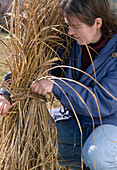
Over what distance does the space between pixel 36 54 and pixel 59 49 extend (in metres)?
0.26

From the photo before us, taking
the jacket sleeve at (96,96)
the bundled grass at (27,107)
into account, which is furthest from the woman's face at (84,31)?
the jacket sleeve at (96,96)

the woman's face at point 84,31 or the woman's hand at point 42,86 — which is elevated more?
the woman's face at point 84,31

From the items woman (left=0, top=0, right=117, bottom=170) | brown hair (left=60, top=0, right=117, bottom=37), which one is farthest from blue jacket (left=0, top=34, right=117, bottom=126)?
brown hair (left=60, top=0, right=117, bottom=37)

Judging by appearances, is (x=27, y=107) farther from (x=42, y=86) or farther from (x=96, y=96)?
(x=96, y=96)

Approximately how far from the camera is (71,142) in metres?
1.75

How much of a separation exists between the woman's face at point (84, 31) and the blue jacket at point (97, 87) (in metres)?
0.07

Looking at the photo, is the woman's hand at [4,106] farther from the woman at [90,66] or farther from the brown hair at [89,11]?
the brown hair at [89,11]

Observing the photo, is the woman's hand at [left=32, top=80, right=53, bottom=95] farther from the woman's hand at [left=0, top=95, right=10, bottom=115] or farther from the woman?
the woman's hand at [left=0, top=95, right=10, bottom=115]

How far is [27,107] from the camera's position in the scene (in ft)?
4.33

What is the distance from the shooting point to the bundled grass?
4.14 feet

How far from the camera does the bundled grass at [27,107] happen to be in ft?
4.14

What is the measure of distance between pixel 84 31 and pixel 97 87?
297 millimetres

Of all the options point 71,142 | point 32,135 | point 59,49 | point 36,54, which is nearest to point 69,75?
point 59,49

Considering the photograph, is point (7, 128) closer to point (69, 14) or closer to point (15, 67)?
point (15, 67)
